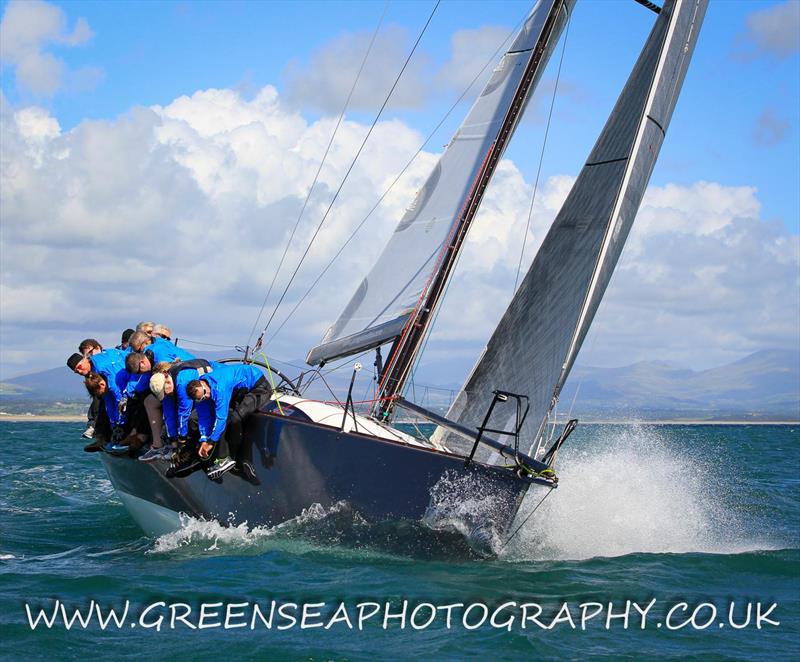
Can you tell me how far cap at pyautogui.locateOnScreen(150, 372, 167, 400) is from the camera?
27.8 feet

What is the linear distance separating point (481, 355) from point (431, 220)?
1.46 meters

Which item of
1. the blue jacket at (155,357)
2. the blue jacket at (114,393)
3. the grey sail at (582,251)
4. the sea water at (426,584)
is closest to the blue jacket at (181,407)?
the blue jacket at (155,357)

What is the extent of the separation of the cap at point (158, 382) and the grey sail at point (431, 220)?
79.9 inches

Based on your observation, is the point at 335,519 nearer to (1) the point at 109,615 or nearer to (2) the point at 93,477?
(1) the point at 109,615

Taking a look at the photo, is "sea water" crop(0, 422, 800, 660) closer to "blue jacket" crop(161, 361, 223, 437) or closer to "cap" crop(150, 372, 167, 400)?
"blue jacket" crop(161, 361, 223, 437)

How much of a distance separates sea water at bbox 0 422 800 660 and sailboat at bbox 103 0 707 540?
0.33 metres

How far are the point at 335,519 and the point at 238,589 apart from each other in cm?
143

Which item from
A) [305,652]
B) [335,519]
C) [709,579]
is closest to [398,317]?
[335,519]

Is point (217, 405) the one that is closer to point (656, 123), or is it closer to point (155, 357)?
point (155, 357)

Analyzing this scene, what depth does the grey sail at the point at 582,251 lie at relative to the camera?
30.4ft

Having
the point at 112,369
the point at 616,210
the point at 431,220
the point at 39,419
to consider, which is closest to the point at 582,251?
the point at 616,210

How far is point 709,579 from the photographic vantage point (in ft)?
27.5

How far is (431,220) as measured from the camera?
10.3 m

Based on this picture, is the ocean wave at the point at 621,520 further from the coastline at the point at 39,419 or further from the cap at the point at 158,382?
the coastline at the point at 39,419
